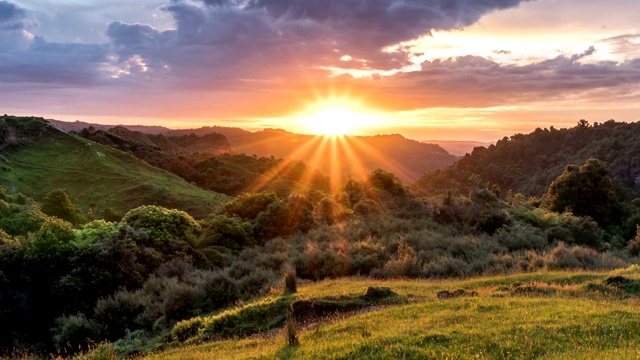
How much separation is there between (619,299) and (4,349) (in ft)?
57.2

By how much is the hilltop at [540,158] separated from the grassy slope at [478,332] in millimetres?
75507

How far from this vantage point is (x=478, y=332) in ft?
26.4

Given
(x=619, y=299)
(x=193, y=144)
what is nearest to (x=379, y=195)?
(x=619, y=299)

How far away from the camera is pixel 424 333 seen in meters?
8.18

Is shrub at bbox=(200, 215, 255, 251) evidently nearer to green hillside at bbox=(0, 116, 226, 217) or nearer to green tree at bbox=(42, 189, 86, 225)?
green tree at bbox=(42, 189, 86, 225)

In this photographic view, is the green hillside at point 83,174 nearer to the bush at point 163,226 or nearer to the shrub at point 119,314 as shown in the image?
the bush at point 163,226

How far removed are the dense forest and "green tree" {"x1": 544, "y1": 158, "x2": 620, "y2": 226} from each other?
363 inches

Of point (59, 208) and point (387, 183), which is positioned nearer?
point (387, 183)

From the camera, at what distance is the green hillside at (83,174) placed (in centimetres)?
5438

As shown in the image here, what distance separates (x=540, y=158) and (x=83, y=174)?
310ft

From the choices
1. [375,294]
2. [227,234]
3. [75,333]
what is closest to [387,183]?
[227,234]

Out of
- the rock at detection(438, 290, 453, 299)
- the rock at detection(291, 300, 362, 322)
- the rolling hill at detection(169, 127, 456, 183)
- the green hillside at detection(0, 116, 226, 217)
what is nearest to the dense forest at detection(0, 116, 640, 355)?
the rock at detection(291, 300, 362, 322)

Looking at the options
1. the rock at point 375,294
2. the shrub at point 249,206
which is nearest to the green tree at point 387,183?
the shrub at point 249,206

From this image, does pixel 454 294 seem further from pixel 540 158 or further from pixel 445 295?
pixel 540 158
